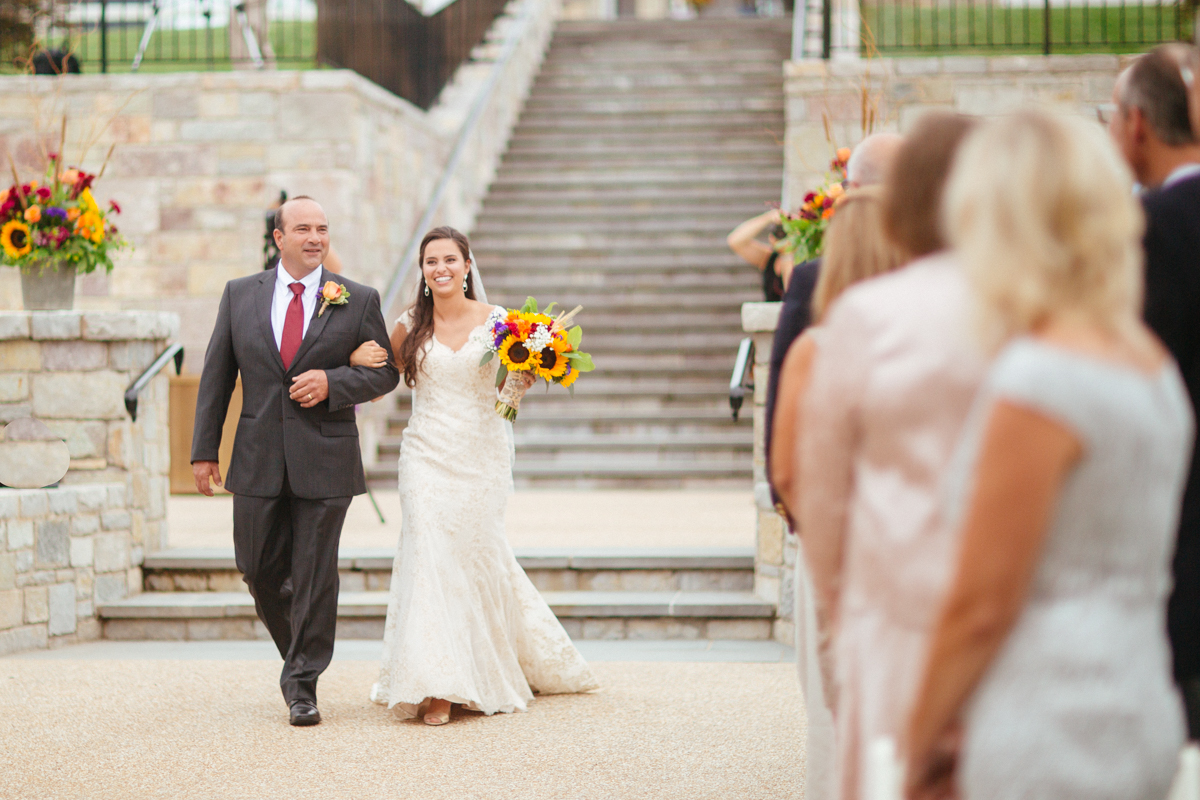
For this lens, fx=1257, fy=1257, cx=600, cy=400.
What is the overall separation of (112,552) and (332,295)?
2.76m

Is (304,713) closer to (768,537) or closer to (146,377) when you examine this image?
(768,537)

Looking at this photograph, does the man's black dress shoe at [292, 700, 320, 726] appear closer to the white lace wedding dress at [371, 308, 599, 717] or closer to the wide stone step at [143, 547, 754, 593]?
the white lace wedding dress at [371, 308, 599, 717]

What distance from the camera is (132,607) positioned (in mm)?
6891

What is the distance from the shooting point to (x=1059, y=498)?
5.52ft

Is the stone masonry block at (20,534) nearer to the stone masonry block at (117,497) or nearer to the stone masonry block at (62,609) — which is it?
the stone masonry block at (62,609)

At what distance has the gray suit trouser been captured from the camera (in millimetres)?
5086

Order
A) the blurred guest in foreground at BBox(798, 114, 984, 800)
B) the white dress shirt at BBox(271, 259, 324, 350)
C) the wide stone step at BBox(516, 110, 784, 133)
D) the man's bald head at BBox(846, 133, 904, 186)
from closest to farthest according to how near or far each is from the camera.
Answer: the blurred guest in foreground at BBox(798, 114, 984, 800) → the man's bald head at BBox(846, 133, 904, 186) → the white dress shirt at BBox(271, 259, 324, 350) → the wide stone step at BBox(516, 110, 784, 133)

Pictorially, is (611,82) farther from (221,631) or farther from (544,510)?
(221,631)

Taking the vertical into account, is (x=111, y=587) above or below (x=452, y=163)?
below

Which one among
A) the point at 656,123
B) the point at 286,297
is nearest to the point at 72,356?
the point at 286,297

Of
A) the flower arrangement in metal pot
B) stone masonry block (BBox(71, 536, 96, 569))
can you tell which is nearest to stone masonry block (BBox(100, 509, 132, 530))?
stone masonry block (BBox(71, 536, 96, 569))

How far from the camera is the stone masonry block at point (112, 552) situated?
6.95m

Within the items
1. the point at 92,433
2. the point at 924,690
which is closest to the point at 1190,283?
the point at 924,690

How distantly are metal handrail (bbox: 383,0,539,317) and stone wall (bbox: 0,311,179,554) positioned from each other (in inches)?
113
